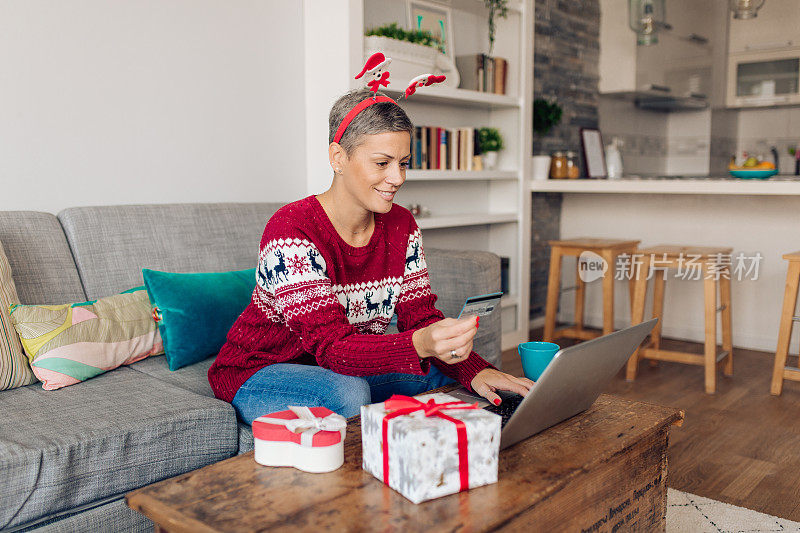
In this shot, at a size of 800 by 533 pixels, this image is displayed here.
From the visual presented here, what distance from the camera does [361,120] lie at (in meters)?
1.59

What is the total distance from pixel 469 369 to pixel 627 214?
3211 mm

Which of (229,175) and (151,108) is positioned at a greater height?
(151,108)

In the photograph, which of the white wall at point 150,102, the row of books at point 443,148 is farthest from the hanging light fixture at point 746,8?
the white wall at point 150,102

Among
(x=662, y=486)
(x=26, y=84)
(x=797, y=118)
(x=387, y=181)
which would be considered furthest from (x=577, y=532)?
(x=797, y=118)

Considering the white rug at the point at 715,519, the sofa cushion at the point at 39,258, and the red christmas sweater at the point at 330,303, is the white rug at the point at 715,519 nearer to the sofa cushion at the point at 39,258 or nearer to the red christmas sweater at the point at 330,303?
the red christmas sweater at the point at 330,303

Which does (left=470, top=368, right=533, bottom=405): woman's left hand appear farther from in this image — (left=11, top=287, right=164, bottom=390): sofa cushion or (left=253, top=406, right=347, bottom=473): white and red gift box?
(left=11, top=287, right=164, bottom=390): sofa cushion

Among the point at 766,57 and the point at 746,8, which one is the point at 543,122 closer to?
the point at 746,8

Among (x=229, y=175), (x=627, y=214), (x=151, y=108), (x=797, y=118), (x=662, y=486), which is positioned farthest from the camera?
(x=797, y=118)

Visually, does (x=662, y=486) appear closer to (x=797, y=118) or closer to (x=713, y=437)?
(x=713, y=437)

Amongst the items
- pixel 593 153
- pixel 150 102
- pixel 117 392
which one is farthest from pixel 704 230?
pixel 117 392

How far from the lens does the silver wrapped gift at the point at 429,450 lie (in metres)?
1.00

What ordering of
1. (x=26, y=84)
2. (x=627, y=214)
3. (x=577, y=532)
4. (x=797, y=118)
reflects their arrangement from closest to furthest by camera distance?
(x=577, y=532), (x=26, y=84), (x=627, y=214), (x=797, y=118)

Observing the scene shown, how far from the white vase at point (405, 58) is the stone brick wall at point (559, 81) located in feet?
3.61

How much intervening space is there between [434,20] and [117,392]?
2652 mm
